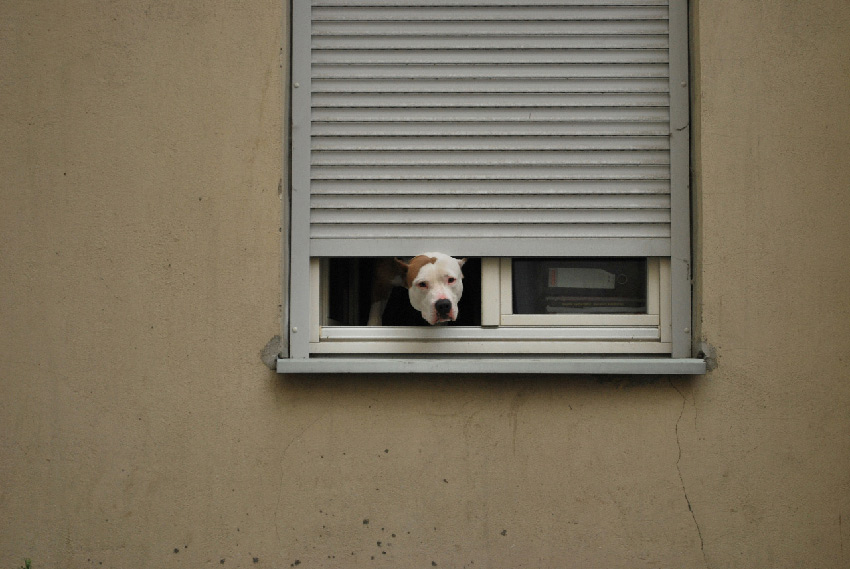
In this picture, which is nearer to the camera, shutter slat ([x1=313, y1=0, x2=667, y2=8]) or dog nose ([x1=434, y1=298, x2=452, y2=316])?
dog nose ([x1=434, y1=298, x2=452, y2=316])

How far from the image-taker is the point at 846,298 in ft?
7.23

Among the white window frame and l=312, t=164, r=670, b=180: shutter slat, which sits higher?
l=312, t=164, r=670, b=180: shutter slat

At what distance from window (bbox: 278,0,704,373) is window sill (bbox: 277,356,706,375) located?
0.14 m

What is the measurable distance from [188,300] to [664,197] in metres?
1.76

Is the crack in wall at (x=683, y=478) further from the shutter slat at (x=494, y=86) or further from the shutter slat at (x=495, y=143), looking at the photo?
the shutter slat at (x=494, y=86)

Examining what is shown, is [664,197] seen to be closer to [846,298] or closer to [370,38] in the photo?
[846,298]

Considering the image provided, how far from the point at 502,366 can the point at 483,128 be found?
0.88 meters

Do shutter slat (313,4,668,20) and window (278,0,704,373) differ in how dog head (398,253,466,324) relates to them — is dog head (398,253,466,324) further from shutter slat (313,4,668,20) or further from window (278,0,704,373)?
shutter slat (313,4,668,20)

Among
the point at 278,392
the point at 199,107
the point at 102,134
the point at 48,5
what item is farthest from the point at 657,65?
the point at 48,5

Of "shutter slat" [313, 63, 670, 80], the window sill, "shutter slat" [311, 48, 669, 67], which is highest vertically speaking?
"shutter slat" [311, 48, 669, 67]

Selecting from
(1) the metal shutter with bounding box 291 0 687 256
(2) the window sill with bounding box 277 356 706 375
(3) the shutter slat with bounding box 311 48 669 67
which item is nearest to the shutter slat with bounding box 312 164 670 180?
(1) the metal shutter with bounding box 291 0 687 256

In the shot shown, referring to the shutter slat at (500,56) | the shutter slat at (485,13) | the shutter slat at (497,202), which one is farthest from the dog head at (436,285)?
the shutter slat at (485,13)

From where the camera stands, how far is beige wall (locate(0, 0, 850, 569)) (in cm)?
221

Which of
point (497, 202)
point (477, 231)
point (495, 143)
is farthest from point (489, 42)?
point (477, 231)
